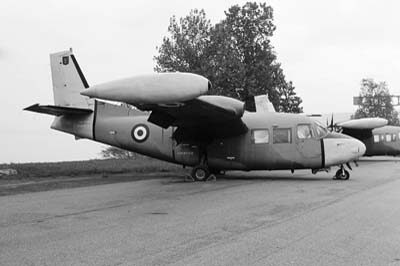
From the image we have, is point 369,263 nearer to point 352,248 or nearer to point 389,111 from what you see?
point 352,248

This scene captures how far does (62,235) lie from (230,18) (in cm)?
3535

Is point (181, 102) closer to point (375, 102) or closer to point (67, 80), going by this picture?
point (67, 80)

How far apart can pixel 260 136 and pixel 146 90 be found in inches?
313

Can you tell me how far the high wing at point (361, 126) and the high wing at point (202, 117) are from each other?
15.1m

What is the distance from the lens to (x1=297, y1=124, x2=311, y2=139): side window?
16.6 metres

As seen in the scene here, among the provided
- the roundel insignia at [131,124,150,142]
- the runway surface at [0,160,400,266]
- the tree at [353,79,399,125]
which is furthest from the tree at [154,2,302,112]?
the tree at [353,79,399,125]

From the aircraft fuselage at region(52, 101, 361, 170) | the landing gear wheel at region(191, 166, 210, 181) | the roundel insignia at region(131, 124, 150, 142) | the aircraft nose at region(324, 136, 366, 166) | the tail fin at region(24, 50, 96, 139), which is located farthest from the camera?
the tail fin at region(24, 50, 96, 139)

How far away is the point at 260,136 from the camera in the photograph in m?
17.0

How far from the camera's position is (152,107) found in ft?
43.1

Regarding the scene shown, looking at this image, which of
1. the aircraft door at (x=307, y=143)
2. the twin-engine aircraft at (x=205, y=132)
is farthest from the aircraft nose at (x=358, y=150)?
the aircraft door at (x=307, y=143)

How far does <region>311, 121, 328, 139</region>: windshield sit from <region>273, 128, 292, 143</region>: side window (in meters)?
0.84

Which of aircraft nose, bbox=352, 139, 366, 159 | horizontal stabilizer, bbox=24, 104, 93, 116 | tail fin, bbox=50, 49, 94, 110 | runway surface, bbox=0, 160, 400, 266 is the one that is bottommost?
runway surface, bbox=0, 160, 400, 266

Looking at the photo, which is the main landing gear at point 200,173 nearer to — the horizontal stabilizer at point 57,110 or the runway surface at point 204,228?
the runway surface at point 204,228

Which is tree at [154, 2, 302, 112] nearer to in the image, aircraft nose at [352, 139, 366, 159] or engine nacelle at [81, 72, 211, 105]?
aircraft nose at [352, 139, 366, 159]
